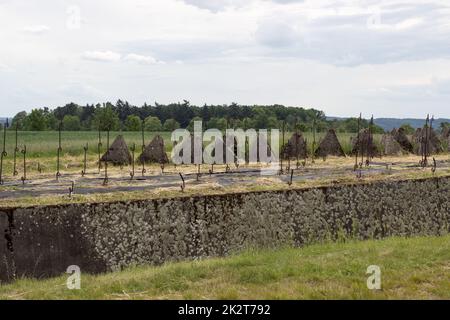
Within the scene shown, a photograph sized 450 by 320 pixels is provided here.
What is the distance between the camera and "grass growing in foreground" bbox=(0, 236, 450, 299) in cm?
715

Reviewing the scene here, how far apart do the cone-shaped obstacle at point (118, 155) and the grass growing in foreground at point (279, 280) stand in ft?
33.7

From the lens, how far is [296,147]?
2195 centimetres

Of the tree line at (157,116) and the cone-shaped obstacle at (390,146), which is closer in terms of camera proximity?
the cone-shaped obstacle at (390,146)

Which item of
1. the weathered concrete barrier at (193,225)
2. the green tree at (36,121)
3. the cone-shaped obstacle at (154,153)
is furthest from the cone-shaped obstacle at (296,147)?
the green tree at (36,121)

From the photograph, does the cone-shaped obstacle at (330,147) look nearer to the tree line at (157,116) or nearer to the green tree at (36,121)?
the tree line at (157,116)

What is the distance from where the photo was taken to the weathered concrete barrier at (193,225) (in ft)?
31.7

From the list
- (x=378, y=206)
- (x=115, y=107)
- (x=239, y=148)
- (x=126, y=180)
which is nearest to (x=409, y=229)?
(x=378, y=206)

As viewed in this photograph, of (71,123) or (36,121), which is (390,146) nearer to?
(36,121)

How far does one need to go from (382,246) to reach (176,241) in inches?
134

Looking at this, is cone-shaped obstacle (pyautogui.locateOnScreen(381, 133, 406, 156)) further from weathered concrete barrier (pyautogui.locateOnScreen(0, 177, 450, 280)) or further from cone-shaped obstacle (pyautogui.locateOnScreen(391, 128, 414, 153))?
weathered concrete barrier (pyautogui.locateOnScreen(0, 177, 450, 280))

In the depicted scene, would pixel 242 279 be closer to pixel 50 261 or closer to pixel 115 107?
pixel 50 261

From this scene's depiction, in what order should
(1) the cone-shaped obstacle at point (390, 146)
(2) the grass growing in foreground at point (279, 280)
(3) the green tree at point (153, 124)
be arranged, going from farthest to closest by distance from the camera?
(3) the green tree at point (153, 124) → (1) the cone-shaped obstacle at point (390, 146) → (2) the grass growing in foreground at point (279, 280)
